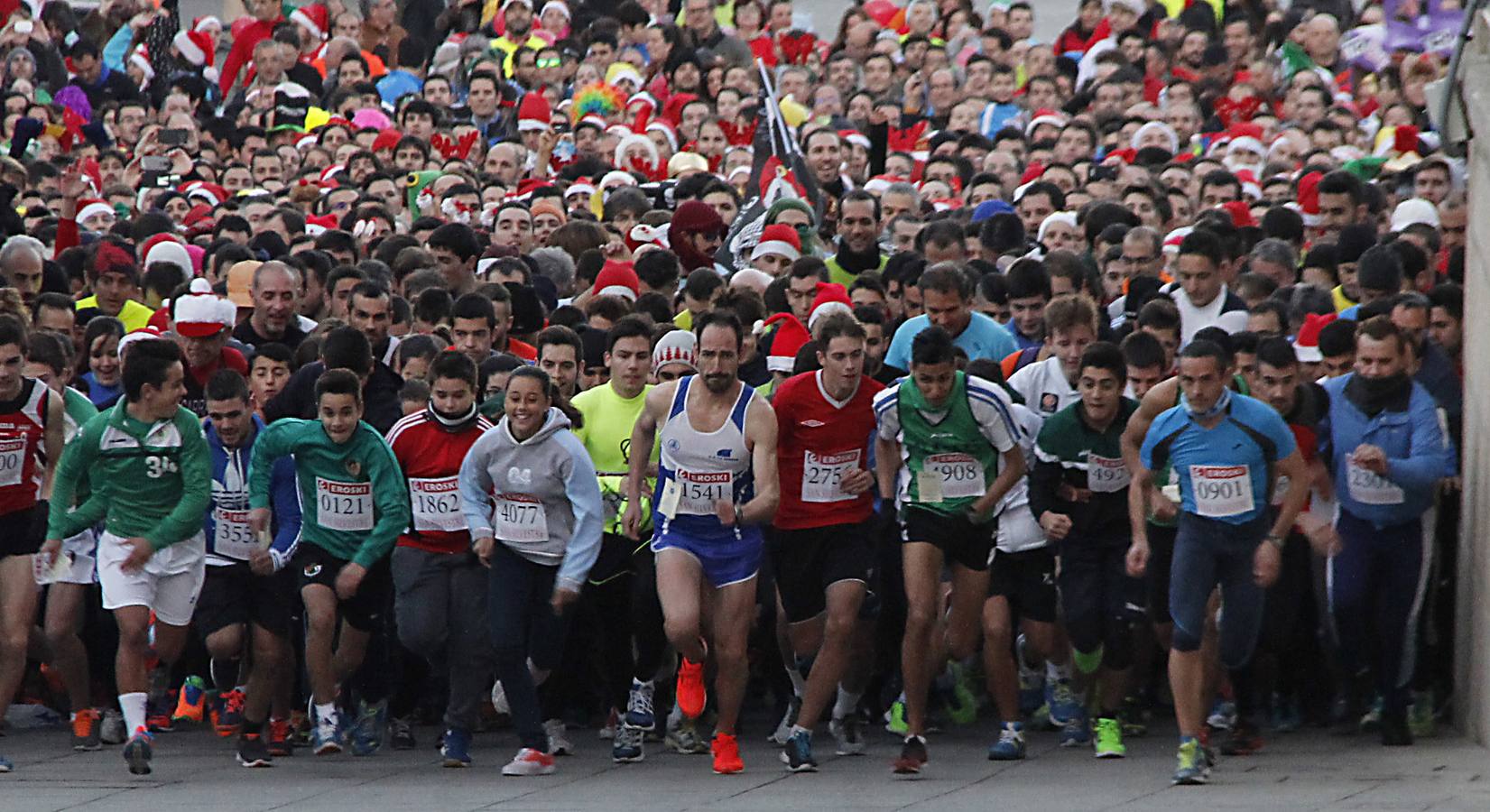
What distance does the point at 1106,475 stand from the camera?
1062 cm

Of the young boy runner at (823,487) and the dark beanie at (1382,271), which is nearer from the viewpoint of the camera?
the young boy runner at (823,487)

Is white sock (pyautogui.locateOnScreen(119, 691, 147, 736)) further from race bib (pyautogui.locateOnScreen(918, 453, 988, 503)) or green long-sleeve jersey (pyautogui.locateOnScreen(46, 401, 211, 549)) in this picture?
race bib (pyautogui.locateOnScreen(918, 453, 988, 503))

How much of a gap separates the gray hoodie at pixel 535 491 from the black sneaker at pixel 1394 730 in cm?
361

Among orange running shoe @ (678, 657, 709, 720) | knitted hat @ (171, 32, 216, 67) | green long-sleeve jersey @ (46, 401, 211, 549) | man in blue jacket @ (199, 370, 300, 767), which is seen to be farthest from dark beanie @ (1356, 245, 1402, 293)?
knitted hat @ (171, 32, 216, 67)

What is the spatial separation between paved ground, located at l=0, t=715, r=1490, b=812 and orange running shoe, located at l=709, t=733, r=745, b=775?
0.18ft

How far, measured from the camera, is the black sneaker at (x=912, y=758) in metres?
10.1

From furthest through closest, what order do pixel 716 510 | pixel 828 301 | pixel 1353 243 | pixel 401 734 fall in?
1. pixel 1353 243
2. pixel 828 301
3. pixel 401 734
4. pixel 716 510

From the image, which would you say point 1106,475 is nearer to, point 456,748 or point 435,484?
point 435,484

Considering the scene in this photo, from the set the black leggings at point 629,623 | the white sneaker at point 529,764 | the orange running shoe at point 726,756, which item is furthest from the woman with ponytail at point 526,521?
the orange running shoe at point 726,756

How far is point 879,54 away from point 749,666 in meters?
12.8

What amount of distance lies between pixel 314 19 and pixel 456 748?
54.6ft

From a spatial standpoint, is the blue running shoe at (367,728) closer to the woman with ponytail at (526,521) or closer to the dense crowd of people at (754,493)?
the dense crowd of people at (754,493)

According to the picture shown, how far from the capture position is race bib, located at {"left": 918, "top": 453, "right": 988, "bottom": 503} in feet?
33.6

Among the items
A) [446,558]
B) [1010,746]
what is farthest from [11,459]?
[1010,746]
